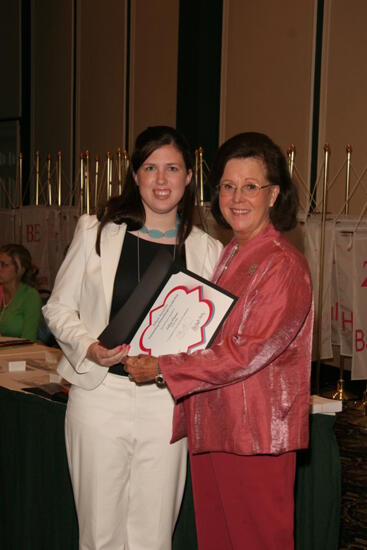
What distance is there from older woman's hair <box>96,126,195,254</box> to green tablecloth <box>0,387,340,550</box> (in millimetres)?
720

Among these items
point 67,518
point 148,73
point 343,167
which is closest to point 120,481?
point 67,518

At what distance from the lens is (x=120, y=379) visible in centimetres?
205

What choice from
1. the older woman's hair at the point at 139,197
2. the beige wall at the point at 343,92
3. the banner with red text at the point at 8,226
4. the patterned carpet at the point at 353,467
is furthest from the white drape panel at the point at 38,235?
the older woman's hair at the point at 139,197

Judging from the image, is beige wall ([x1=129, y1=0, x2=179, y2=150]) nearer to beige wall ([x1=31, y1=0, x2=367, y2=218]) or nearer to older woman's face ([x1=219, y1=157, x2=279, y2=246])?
beige wall ([x1=31, y1=0, x2=367, y2=218])

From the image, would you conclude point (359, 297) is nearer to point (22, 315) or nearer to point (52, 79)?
point (22, 315)

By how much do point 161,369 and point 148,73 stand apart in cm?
760

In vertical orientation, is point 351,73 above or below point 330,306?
above

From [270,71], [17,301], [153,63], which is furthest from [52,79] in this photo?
[17,301]

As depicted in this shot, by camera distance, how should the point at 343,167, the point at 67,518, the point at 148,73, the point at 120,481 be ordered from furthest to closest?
the point at 148,73 → the point at 343,167 → the point at 67,518 → the point at 120,481

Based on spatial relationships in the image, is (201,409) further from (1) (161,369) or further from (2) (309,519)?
(2) (309,519)

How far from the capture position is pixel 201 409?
1.93 metres

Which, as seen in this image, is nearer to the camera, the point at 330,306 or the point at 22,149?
the point at 330,306

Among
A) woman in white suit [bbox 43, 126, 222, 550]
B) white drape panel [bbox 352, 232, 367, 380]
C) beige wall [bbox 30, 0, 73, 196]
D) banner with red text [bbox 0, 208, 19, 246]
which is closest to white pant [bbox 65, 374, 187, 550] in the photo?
woman in white suit [bbox 43, 126, 222, 550]

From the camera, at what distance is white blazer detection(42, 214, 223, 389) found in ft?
6.77
